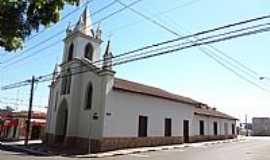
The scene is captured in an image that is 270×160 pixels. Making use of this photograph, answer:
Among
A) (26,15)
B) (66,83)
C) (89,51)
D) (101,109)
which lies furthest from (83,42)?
(26,15)

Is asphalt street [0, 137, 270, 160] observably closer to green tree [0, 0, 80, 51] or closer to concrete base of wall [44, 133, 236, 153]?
concrete base of wall [44, 133, 236, 153]

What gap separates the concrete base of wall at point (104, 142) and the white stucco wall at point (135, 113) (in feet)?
1.58

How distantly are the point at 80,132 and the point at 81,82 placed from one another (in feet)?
16.2

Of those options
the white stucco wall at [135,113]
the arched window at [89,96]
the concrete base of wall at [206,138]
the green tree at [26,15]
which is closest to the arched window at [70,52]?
the arched window at [89,96]

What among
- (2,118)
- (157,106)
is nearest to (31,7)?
(157,106)

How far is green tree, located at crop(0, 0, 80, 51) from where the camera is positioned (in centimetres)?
834

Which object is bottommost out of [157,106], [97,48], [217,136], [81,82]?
[217,136]

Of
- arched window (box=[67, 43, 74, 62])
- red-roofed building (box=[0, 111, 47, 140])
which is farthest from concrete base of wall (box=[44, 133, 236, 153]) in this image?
red-roofed building (box=[0, 111, 47, 140])

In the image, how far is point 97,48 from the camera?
32.2 m

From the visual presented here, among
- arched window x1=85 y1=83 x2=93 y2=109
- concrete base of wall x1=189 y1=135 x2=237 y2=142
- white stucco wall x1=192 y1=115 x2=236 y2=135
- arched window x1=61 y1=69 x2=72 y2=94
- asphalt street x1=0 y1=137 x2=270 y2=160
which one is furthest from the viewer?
white stucco wall x1=192 y1=115 x2=236 y2=135

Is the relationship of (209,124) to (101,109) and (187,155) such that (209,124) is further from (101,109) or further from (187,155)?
(101,109)

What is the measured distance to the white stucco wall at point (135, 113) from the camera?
24394mm

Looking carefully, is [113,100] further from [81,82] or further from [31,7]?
[31,7]

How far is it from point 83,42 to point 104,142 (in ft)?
39.8
